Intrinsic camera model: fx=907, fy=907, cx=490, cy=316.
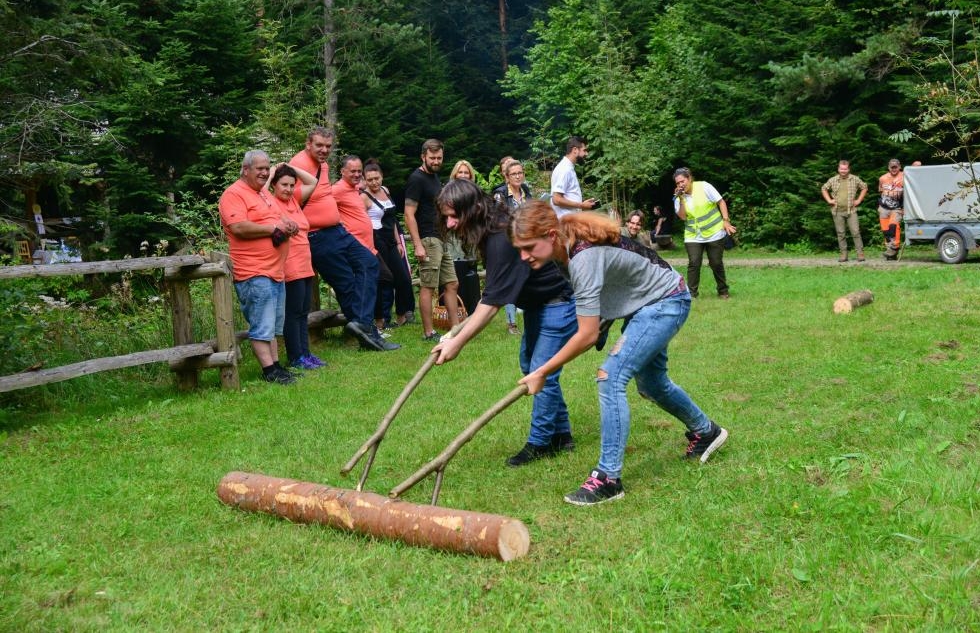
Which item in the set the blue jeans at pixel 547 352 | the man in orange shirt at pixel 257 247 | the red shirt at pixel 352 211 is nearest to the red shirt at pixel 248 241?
the man in orange shirt at pixel 257 247

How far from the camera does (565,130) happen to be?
34500mm

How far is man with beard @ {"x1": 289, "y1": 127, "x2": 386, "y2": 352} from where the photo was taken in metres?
9.20

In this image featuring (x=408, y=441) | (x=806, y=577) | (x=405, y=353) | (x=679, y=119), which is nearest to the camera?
(x=806, y=577)

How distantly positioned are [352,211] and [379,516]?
5894 millimetres

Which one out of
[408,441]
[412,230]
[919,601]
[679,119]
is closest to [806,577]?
[919,601]

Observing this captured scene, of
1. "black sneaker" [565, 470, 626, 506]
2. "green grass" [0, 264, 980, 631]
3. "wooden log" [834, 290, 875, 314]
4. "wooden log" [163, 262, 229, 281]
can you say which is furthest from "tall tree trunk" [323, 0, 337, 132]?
"black sneaker" [565, 470, 626, 506]

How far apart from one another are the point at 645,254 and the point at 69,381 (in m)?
5.44

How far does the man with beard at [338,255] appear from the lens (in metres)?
9.20

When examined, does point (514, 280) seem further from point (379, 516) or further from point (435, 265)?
point (435, 265)

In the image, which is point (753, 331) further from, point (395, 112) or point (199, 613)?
point (395, 112)

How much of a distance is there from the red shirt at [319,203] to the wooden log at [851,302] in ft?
19.3

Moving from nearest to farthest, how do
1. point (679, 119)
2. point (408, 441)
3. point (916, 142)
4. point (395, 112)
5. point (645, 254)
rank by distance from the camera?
point (645, 254), point (408, 441), point (916, 142), point (679, 119), point (395, 112)

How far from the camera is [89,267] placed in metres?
7.02

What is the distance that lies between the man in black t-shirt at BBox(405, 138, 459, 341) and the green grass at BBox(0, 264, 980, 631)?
7.10 feet
